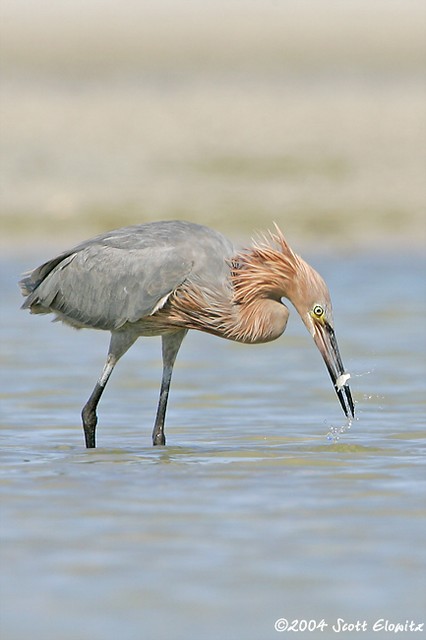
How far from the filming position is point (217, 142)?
21.5 metres

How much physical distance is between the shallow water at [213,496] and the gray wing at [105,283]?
27.9 inches

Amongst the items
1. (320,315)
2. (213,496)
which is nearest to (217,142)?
(320,315)

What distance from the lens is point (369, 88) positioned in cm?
2720

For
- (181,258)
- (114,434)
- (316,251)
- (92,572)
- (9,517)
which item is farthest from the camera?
(316,251)

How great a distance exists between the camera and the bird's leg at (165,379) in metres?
8.11

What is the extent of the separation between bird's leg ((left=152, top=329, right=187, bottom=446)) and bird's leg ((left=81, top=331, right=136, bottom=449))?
0.68ft

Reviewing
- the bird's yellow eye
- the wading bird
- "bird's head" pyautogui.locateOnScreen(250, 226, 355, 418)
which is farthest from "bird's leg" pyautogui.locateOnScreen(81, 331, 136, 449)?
the bird's yellow eye

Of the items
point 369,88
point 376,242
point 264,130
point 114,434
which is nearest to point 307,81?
point 369,88

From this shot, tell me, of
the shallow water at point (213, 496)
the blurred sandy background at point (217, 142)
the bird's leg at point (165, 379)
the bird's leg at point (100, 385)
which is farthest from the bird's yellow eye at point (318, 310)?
the blurred sandy background at point (217, 142)

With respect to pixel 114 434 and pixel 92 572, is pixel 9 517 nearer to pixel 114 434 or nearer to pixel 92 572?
pixel 92 572

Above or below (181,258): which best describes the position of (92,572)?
below

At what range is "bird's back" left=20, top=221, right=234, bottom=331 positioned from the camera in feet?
26.1

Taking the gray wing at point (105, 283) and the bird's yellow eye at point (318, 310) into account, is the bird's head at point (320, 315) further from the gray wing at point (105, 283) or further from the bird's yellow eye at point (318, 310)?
the gray wing at point (105, 283)

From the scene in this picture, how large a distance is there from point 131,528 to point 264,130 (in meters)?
17.2
